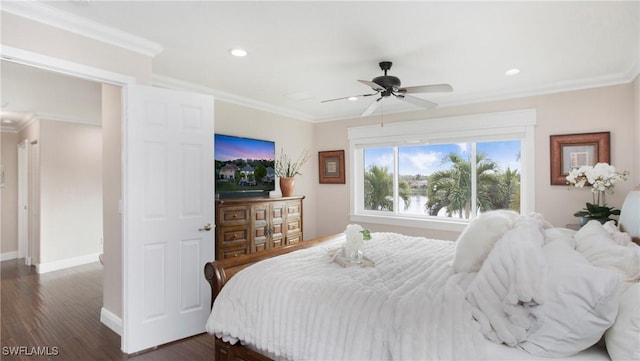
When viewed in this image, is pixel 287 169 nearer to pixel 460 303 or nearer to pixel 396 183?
pixel 396 183

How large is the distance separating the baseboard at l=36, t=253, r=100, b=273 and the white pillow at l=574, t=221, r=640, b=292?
659 cm

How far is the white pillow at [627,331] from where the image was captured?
116 centimetres

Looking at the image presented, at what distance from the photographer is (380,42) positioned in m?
2.61

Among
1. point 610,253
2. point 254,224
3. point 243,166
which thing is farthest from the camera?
point 243,166

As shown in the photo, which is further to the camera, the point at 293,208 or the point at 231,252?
the point at 293,208

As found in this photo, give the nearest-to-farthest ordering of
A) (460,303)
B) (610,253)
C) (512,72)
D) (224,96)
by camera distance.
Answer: (460,303), (610,253), (512,72), (224,96)

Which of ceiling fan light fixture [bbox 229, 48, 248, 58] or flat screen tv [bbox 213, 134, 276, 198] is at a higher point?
ceiling fan light fixture [bbox 229, 48, 248, 58]

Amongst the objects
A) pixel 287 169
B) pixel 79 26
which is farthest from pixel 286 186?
pixel 79 26

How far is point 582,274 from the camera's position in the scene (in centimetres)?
131

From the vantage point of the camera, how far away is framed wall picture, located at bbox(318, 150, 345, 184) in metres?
5.49

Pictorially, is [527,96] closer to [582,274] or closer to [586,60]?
[586,60]

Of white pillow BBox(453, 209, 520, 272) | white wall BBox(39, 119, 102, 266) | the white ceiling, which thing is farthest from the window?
white wall BBox(39, 119, 102, 266)

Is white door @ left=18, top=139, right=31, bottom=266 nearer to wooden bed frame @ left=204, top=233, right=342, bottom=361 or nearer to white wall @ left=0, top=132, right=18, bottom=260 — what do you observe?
white wall @ left=0, top=132, right=18, bottom=260

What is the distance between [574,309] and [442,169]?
3.60 metres
